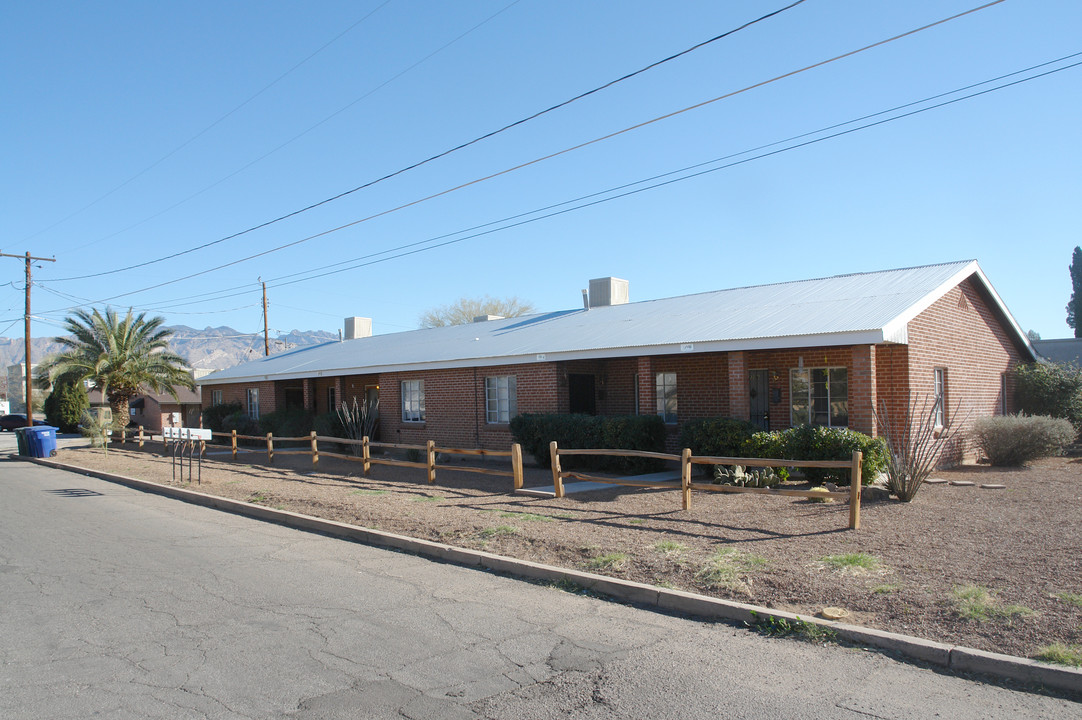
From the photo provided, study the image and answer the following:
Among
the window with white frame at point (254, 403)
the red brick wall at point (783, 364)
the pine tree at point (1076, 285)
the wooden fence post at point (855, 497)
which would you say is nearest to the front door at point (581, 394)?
the red brick wall at point (783, 364)

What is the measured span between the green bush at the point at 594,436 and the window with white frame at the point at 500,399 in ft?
6.40

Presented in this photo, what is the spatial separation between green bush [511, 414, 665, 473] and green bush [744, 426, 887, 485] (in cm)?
266

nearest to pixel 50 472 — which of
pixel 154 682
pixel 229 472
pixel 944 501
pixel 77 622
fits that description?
pixel 229 472

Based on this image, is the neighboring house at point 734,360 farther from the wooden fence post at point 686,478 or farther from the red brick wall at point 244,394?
the red brick wall at point 244,394

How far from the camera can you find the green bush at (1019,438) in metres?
15.0

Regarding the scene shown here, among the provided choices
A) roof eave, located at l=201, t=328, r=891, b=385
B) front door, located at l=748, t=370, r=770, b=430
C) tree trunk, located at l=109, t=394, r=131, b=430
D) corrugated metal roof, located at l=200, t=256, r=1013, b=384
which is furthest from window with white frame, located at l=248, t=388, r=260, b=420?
front door, located at l=748, t=370, r=770, b=430

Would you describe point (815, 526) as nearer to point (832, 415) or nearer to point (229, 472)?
point (832, 415)

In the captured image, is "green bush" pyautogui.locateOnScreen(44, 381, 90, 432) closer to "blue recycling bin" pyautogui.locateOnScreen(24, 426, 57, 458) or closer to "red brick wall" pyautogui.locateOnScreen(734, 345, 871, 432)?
"blue recycling bin" pyautogui.locateOnScreen(24, 426, 57, 458)

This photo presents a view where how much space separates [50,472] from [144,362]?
11203 mm

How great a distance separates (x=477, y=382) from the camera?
19.6m

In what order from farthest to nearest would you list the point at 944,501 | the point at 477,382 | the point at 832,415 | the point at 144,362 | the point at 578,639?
the point at 144,362
the point at 477,382
the point at 832,415
the point at 944,501
the point at 578,639

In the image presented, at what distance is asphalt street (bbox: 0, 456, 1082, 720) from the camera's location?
4.49 meters

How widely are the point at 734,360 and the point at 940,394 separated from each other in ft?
15.3

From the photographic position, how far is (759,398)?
1678 cm
